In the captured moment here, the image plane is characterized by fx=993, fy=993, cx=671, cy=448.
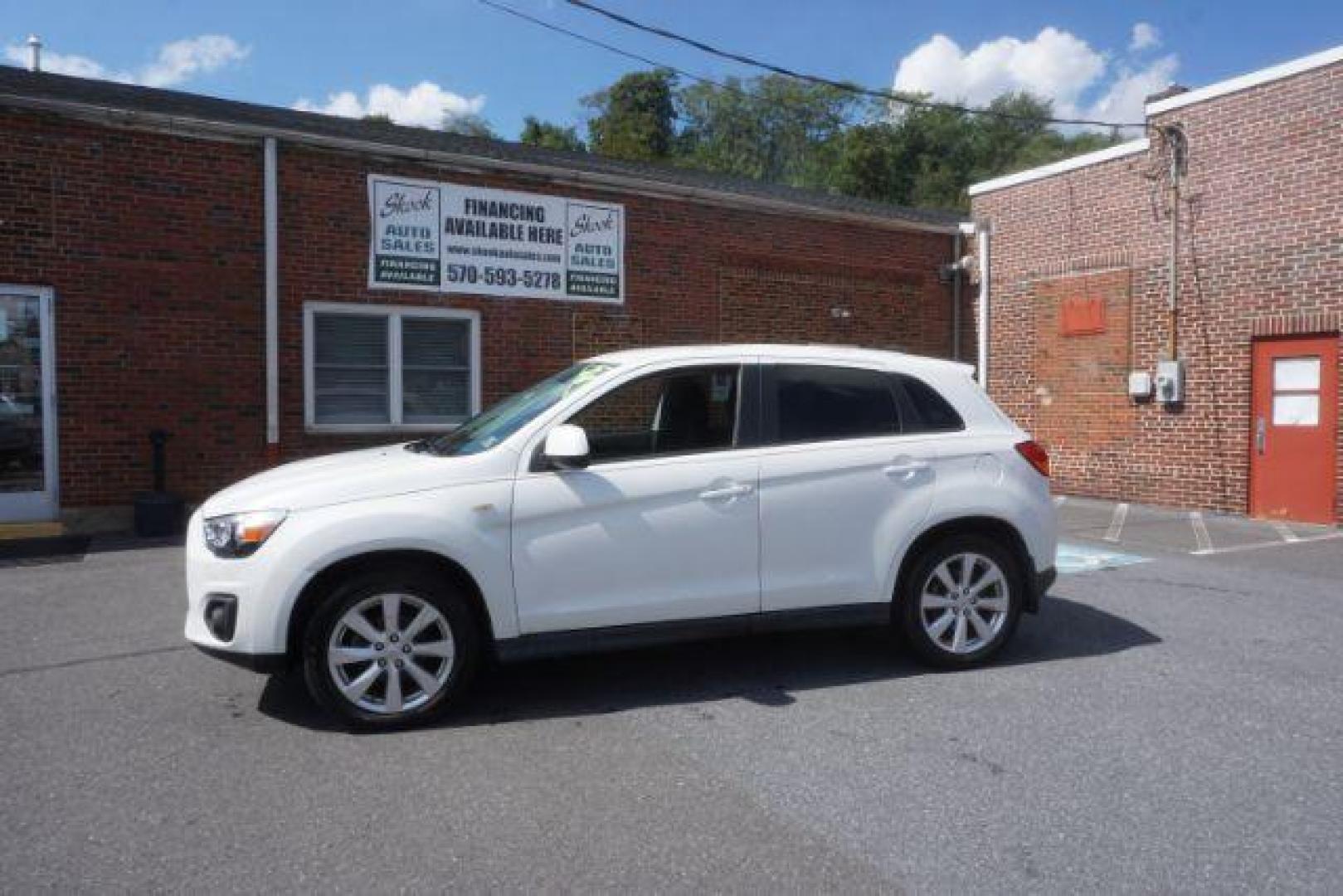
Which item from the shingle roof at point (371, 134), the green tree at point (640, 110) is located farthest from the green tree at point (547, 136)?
the shingle roof at point (371, 134)

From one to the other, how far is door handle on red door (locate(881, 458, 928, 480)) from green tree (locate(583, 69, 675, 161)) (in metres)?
46.5

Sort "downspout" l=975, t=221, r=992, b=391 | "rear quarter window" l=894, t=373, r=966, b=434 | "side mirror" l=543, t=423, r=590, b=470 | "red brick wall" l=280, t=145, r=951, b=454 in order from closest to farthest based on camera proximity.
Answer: "side mirror" l=543, t=423, r=590, b=470
"rear quarter window" l=894, t=373, r=966, b=434
"red brick wall" l=280, t=145, r=951, b=454
"downspout" l=975, t=221, r=992, b=391

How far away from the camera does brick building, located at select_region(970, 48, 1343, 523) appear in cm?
1102

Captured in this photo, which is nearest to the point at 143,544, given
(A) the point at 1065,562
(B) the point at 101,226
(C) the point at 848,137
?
(B) the point at 101,226

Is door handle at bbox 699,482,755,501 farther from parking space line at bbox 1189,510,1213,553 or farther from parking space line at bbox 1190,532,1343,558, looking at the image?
parking space line at bbox 1189,510,1213,553

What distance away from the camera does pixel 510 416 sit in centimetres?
502

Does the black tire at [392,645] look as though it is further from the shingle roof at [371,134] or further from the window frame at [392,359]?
the shingle roof at [371,134]

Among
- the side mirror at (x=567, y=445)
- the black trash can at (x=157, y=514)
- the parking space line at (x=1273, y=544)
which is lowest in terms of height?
the parking space line at (x=1273, y=544)

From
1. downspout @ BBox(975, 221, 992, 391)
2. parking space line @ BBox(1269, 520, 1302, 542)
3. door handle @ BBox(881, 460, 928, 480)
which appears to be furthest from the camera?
downspout @ BBox(975, 221, 992, 391)

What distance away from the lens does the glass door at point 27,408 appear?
930cm

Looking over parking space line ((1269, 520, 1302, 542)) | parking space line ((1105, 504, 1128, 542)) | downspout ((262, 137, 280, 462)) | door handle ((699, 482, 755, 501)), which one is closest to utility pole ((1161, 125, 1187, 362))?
parking space line ((1105, 504, 1128, 542))

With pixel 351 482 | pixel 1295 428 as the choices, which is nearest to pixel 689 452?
pixel 351 482

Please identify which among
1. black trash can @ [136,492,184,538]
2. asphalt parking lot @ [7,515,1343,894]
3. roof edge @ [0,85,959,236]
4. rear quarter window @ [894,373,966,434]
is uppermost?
roof edge @ [0,85,959,236]

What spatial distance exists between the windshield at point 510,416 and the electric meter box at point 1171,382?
945 cm
